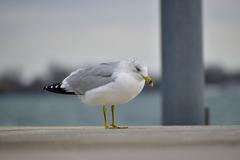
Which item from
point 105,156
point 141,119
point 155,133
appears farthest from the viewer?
point 141,119

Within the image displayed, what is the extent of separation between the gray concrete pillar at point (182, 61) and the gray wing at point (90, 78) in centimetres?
232

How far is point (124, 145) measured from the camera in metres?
4.52

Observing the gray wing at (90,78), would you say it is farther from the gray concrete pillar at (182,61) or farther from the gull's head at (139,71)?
the gray concrete pillar at (182,61)

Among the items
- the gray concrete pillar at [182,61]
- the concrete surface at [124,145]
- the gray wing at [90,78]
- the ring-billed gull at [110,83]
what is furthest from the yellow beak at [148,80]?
the gray concrete pillar at [182,61]

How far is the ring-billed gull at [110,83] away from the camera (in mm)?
5262

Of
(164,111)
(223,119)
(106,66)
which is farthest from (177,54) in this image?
(223,119)

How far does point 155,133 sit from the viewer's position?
501 cm

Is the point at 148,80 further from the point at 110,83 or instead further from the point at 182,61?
the point at 182,61

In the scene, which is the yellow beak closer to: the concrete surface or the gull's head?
the gull's head

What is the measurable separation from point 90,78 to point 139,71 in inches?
17.7

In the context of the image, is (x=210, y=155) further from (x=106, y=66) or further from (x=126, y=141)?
(x=106, y=66)

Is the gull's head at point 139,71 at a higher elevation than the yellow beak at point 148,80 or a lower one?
higher

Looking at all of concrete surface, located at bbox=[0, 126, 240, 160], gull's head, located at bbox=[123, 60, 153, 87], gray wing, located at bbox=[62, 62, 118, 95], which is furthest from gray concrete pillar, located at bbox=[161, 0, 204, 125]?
concrete surface, located at bbox=[0, 126, 240, 160]

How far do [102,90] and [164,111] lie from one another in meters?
2.97
